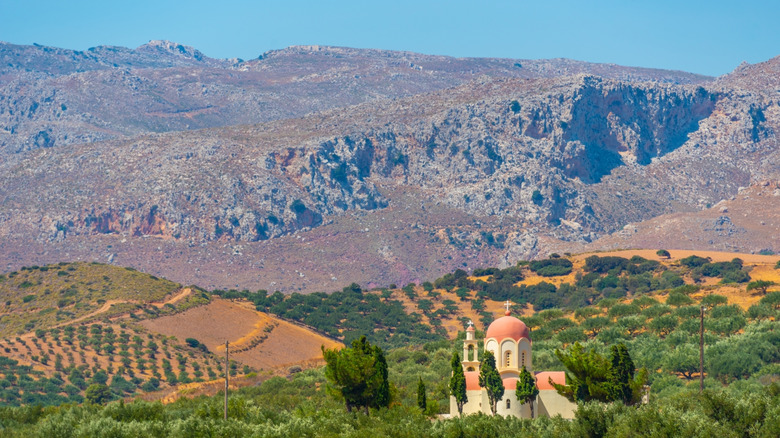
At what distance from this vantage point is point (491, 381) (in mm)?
59562

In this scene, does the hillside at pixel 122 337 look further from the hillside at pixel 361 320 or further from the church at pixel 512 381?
the church at pixel 512 381

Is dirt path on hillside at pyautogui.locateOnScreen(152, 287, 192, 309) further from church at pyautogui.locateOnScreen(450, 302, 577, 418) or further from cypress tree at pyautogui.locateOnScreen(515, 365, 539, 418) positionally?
cypress tree at pyautogui.locateOnScreen(515, 365, 539, 418)

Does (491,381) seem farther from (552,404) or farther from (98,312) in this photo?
(98,312)

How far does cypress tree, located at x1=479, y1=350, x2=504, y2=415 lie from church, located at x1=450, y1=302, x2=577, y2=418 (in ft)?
0.91

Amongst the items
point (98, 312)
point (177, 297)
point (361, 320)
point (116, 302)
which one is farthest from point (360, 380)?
point (177, 297)

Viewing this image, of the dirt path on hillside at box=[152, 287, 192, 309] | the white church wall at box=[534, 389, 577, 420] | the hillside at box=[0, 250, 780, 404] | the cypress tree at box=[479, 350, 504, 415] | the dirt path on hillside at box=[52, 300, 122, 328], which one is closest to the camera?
the cypress tree at box=[479, 350, 504, 415]

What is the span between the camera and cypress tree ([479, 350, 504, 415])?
5938 cm

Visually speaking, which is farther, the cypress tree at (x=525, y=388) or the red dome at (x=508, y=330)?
the red dome at (x=508, y=330)

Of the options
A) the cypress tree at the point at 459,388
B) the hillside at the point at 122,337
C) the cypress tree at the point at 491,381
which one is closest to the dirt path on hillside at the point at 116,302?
the hillside at the point at 122,337

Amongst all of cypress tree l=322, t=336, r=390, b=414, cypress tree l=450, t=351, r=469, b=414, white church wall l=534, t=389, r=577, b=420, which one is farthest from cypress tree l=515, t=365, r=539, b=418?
cypress tree l=322, t=336, r=390, b=414

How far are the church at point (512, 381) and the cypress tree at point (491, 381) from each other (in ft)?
0.91

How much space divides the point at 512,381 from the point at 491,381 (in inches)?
49.5

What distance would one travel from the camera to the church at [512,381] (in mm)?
59469

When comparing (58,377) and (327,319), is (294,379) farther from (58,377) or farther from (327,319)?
(327,319)
